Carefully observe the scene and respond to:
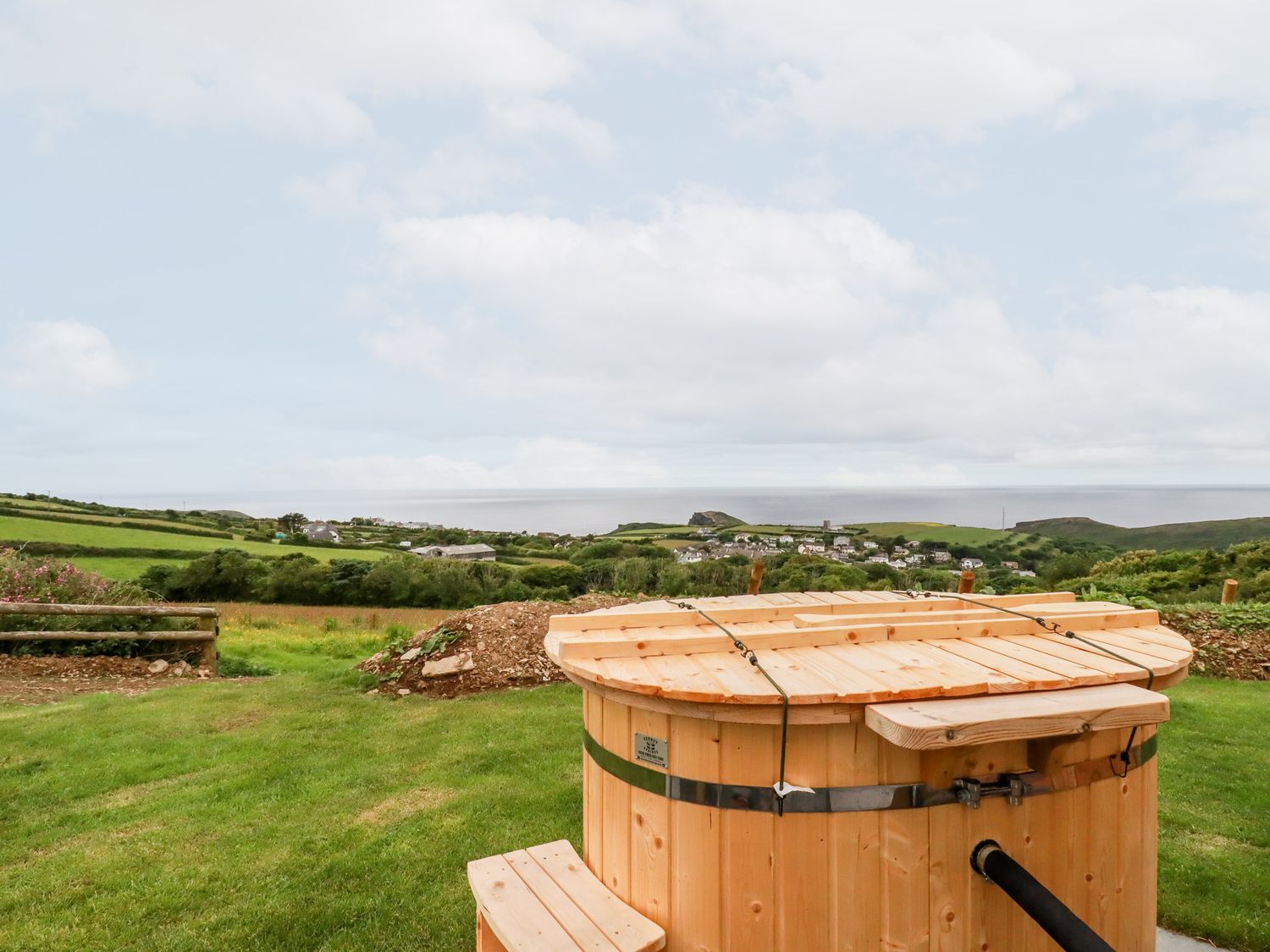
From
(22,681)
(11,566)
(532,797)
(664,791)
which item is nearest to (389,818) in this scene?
(532,797)

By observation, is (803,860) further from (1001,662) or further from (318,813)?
(318,813)

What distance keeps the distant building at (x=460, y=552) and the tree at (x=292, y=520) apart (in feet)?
44.9

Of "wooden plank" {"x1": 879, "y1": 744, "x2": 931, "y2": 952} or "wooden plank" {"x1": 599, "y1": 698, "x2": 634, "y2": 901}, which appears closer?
"wooden plank" {"x1": 879, "y1": 744, "x2": 931, "y2": 952}

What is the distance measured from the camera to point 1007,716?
6.69ft

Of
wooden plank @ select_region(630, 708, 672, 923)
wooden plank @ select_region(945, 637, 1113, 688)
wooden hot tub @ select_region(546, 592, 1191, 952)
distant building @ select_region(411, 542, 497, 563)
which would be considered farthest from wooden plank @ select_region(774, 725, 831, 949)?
distant building @ select_region(411, 542, 497, 563)

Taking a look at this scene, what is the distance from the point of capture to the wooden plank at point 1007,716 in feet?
6.42

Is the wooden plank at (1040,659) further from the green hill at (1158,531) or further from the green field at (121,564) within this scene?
the green hill at (1158,531)

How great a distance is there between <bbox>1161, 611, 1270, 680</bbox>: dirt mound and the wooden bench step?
33.4 feet

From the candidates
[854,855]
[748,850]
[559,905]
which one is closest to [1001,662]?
[854,855]

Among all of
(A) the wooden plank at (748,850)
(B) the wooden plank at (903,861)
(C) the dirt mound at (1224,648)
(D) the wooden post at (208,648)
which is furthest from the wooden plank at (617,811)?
(C) the dirt mound at (1224,648)

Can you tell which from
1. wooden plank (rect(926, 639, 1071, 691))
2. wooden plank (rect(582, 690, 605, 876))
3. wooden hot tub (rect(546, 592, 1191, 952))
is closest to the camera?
wooden hot tub (rect(546, 592, 1191, 952))

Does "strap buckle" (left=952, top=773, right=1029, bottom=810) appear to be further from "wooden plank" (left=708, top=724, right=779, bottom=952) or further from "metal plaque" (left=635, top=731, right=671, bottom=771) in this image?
"metal plaque" (left=635, top=731, right=671, bottom=771)

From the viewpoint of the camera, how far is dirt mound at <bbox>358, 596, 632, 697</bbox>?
8.30m

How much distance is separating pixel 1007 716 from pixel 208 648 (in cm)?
1087
